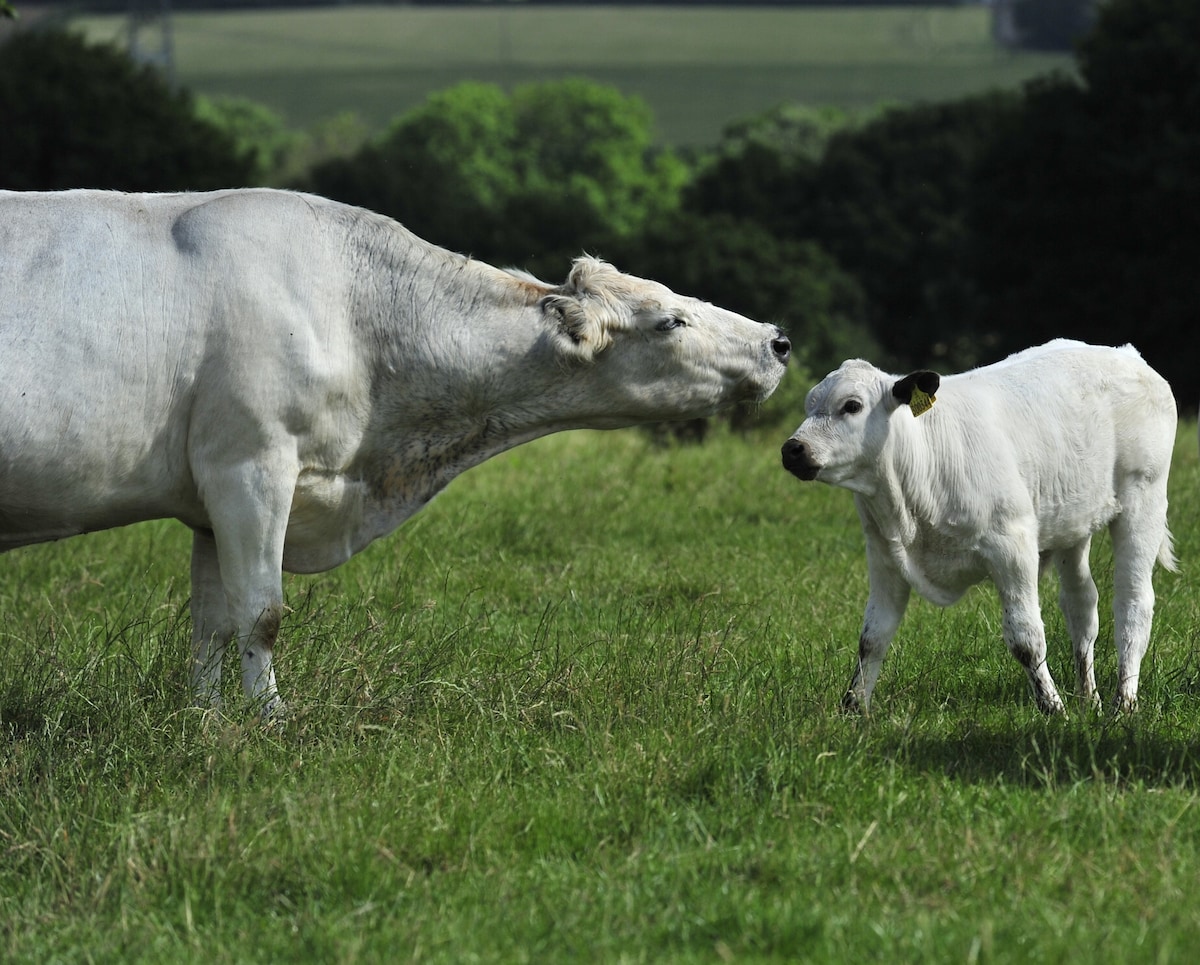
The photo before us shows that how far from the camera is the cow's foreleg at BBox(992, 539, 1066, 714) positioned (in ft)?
20.5

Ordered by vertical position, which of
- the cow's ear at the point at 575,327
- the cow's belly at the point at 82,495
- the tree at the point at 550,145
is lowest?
the tree at the point at 550,145

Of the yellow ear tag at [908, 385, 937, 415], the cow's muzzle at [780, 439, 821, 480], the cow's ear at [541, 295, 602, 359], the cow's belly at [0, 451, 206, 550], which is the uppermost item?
the cow's ear at [541, 295, 602, 359]

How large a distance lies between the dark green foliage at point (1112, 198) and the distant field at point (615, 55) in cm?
7330

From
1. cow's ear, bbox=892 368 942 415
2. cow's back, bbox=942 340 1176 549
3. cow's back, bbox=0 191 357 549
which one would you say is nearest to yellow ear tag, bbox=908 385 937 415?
cow's ear, bbox=892 368 942 415

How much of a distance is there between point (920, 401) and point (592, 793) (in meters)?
2.02

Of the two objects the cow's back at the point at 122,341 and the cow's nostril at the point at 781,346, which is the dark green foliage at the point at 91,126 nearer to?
the cow's back at the point at 122,341

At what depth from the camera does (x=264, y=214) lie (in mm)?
6297

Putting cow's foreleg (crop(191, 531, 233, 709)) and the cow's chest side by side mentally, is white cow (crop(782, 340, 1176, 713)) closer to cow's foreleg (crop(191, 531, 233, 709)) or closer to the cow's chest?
the cow's chest

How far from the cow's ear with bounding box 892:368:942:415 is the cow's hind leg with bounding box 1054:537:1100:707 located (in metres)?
1.16

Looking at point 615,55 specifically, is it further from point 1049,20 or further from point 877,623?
point 877,623

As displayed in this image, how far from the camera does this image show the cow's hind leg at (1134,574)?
6.75 m

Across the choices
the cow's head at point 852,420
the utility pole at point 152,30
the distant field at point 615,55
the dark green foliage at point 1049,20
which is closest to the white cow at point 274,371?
the cow's head at point 852,420

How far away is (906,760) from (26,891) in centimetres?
292

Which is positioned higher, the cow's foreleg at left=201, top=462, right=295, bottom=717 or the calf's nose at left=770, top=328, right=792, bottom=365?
the calf's nose at left=770, top=328, right=792, bottom=365
